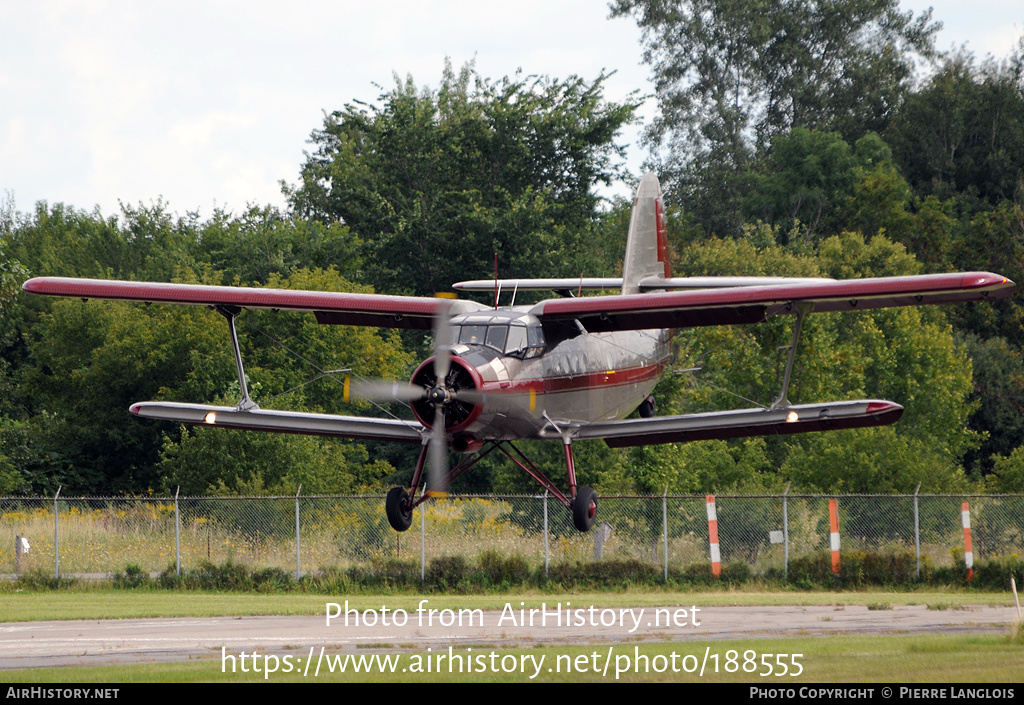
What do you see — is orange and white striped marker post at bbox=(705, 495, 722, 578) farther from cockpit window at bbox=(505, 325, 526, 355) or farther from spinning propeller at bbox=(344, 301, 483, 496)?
spinning propeller at bbox=(344, 301, 483, 496)

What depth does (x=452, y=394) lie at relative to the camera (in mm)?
15945

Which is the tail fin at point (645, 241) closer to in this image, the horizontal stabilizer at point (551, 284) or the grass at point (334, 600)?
the horizontal stabilizer at point (551, 284)

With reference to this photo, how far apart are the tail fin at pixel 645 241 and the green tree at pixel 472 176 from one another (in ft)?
77.4

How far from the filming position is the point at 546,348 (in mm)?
17422

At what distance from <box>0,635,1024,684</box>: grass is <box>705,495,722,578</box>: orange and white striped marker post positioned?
10.2 metres

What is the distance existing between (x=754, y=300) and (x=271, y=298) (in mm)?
7184

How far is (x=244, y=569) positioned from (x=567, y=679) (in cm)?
1595

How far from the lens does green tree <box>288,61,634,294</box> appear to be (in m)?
49.9

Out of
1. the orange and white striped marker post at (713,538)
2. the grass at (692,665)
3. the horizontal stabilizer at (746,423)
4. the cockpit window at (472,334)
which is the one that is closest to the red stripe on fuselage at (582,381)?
the horizontal stabilizer at (746,423)

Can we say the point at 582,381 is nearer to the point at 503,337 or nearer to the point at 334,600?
the point at 503,337

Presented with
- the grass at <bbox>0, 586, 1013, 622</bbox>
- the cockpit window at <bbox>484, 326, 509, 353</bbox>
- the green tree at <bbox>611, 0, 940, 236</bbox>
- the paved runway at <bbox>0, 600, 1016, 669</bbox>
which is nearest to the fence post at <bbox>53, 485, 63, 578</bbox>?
the grass at <bbox>0, 586, 1013, 622</bbox>

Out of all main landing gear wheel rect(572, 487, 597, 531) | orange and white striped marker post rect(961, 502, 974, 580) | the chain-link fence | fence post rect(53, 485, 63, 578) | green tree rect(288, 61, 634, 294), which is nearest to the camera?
main landing gear wheel rect(572, 487, 597, 531)
